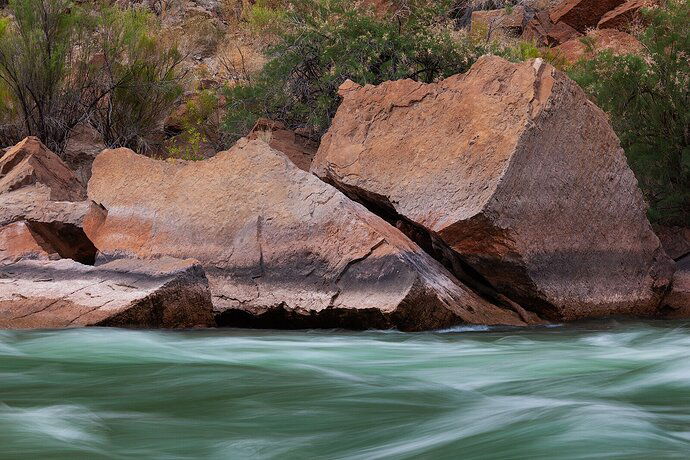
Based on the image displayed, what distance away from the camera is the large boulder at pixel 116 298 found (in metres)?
6.34

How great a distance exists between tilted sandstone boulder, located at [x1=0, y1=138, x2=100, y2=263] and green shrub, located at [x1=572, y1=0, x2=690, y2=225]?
6.20 m

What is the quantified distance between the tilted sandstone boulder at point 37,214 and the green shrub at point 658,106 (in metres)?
6.20

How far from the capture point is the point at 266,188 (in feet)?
24.1

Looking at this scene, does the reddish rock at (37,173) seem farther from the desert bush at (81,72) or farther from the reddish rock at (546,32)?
the reddish rock at (546,32)

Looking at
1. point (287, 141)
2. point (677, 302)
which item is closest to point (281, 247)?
point (677, 302)

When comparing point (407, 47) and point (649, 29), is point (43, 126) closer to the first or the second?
point (407, 47)

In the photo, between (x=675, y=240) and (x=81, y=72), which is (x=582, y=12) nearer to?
(x=675, y=240)

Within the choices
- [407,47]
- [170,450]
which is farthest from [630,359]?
[407,47]

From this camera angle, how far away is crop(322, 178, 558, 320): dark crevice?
737cm

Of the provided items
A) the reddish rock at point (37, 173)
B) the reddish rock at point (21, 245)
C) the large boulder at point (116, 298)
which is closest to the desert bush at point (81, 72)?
the reddish rock at point (37, 173)

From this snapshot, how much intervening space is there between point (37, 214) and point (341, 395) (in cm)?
502

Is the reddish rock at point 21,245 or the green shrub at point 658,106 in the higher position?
the green shrub at point 658,106

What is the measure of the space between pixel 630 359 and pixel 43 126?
408 inches

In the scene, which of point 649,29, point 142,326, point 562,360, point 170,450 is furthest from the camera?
point 649,29
